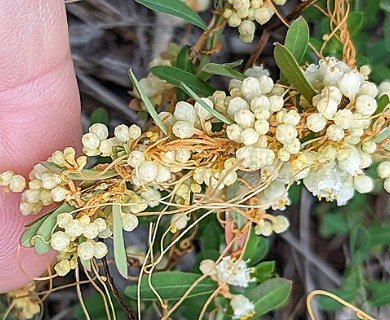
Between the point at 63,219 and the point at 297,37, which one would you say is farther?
the point at 297,37

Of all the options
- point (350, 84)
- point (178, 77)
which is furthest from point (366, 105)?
point (178, 77)

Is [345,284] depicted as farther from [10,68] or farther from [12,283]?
[10,68]

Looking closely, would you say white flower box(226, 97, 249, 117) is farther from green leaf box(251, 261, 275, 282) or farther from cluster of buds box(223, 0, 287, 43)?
green leaf box(251, 261, 275, 282)

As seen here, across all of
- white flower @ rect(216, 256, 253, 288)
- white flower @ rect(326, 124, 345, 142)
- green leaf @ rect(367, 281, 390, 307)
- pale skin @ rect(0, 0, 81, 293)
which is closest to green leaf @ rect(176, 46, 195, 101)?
pale skin @ rect(0, 0, 81, 293)

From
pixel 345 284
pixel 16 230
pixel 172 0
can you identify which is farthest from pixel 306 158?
pixel 345 284

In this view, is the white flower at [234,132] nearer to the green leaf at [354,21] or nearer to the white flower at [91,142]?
the white flower at [91,142]

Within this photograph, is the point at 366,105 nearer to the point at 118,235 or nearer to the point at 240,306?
the point at 118,235

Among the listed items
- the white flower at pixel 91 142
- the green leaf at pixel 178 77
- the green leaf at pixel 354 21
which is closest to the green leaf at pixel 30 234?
the white flower at pixel 91 142
